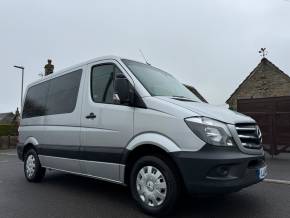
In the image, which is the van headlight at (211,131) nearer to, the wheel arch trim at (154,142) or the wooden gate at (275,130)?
the wheel arch trim at (154,142)

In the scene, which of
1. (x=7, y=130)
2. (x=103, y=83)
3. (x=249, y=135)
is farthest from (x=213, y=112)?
(x=7, y=130)

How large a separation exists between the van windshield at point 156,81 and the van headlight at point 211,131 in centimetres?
91

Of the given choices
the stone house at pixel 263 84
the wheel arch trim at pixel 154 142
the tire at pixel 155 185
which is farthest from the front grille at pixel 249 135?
the stone house at pixel 263 84

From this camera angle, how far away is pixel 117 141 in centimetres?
516

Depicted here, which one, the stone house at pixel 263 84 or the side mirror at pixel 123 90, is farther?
the stone house at pixel 263 84

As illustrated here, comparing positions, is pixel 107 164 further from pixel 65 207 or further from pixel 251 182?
pixel 251 182

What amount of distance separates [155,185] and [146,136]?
0.65 metres

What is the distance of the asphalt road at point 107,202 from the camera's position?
481cm

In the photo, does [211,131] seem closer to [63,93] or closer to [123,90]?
[123,90]

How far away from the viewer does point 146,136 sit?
15.5 ft

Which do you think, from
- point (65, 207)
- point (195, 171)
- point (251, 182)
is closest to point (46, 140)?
point (65, 207)

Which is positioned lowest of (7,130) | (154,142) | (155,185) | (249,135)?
(155,185)

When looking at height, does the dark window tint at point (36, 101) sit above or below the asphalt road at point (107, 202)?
above

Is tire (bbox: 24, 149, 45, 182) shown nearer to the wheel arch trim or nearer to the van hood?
the wheel arch trim
